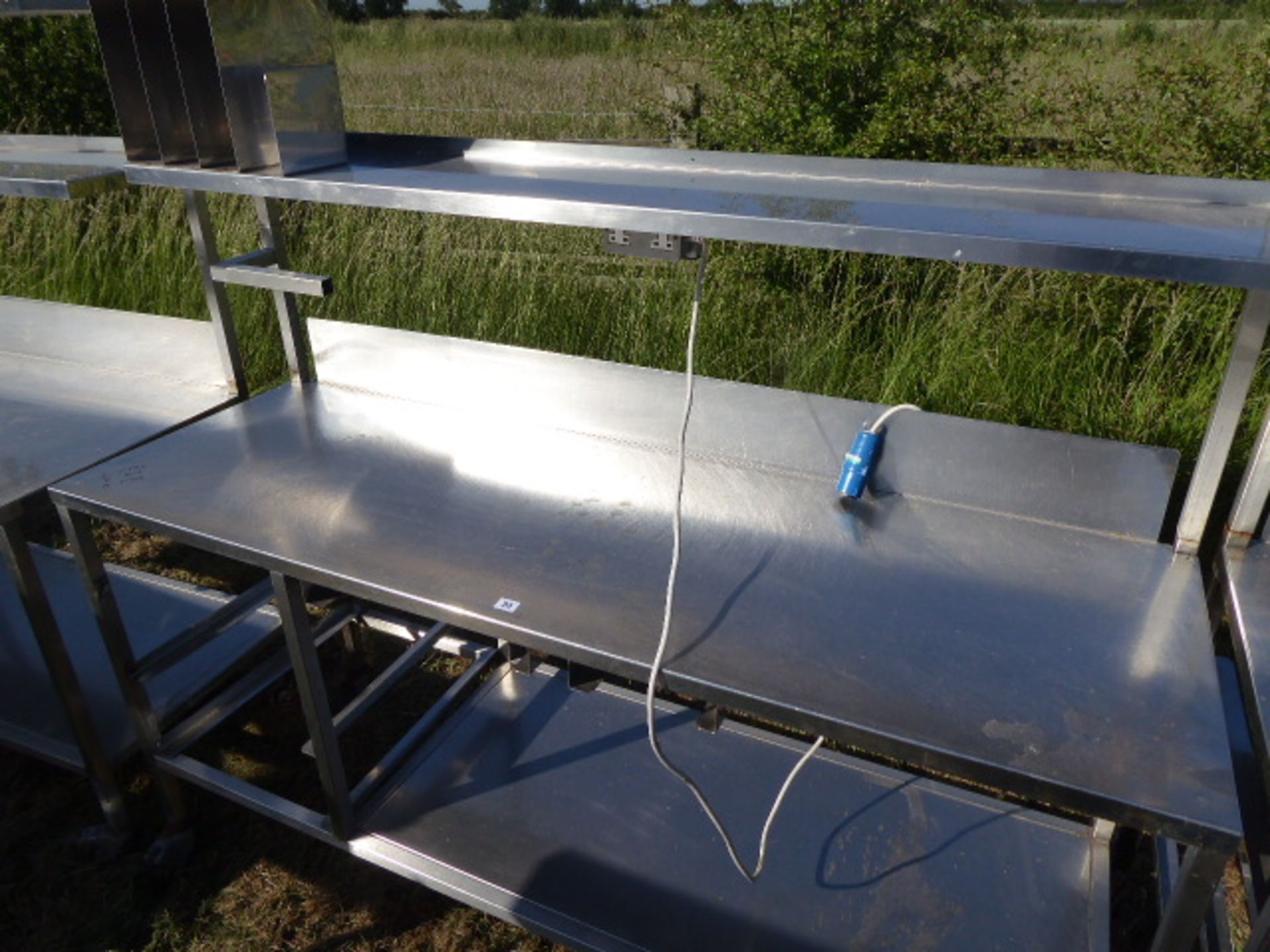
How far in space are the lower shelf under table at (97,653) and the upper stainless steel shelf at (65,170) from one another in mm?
957

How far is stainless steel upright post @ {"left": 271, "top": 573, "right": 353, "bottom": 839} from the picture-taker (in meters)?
1.57

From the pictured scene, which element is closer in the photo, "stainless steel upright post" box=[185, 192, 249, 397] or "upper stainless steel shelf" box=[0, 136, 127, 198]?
"upper stainless steel shelf" box=[0, 136, 127, 198]

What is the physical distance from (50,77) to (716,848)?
6019 millimetres

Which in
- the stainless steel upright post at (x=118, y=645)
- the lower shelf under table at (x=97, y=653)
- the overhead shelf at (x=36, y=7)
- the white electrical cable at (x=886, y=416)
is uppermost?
the overhead shelf at (x=36, y=7)

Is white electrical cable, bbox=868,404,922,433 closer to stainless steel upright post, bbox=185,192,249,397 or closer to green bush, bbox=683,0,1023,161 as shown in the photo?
stainless steel upright post, bbox=185,192,249,397

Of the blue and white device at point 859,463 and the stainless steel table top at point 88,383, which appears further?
the stainless steel table top at point 88,383

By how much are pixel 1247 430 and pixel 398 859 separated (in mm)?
2766

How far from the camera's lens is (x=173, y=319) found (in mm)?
2371

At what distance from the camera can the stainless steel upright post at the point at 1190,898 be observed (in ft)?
3.35

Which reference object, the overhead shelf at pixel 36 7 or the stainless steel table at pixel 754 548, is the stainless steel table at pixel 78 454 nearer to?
the stainless steel table at pixel 754 548

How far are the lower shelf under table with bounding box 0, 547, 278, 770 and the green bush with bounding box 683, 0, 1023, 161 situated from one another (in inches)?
117

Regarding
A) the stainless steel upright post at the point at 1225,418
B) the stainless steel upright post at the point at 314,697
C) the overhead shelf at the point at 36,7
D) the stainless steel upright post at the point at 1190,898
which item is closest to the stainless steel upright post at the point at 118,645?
the stainless steel upright post at the point at 314,697

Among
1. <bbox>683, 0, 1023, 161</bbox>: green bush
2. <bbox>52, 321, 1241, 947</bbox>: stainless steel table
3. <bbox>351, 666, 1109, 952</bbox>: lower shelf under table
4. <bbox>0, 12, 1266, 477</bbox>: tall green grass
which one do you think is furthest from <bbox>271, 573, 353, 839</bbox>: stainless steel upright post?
<bbox>683, 0, 1023, 161</bbox>: green bush

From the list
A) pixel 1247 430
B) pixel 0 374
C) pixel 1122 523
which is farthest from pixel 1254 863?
pixel 0 374
